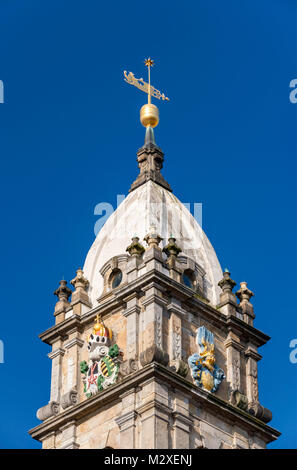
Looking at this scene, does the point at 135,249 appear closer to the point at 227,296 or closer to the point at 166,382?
the point at 227,296

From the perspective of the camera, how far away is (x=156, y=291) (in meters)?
67.5

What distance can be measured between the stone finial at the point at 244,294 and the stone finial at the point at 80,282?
6141 millimetres

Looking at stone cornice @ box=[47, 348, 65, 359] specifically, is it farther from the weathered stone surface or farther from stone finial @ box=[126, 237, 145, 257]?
the weathered stone surface

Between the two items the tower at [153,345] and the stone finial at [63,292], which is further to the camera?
the stone finial at [63,292]

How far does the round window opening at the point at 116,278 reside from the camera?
7039 centimetres

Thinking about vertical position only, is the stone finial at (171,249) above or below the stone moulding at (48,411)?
above

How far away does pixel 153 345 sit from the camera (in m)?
65.8

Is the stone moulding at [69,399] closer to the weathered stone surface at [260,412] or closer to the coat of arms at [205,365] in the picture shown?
the coat of arms at [205,365]

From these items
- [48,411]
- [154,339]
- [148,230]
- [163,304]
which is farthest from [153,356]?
[148,230]

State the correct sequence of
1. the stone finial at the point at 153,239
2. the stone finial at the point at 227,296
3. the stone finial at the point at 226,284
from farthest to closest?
the stone finial at the point at 226,284, the stone finial at the point at 227,296, the stone finial at the point at 153,239

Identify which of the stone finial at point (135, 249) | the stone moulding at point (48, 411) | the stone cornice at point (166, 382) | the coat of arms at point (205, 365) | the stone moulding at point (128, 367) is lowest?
the stone cornice at point (166, 382)

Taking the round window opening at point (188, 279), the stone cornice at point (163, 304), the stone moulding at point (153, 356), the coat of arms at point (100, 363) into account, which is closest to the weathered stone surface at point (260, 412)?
the stone cornice at point (163, 304)

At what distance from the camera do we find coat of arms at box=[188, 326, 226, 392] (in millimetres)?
67188
